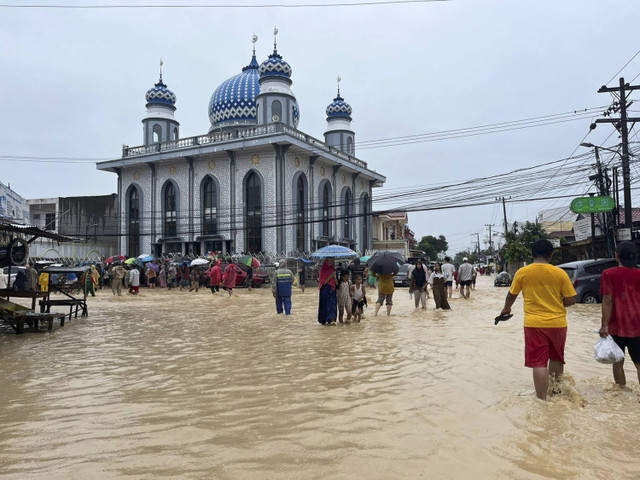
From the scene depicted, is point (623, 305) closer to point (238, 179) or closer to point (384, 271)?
point (384, 271)

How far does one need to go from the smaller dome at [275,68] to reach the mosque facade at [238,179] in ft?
0.22

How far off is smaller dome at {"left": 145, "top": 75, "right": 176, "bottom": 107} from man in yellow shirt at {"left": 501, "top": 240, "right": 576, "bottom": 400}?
38.3 metres

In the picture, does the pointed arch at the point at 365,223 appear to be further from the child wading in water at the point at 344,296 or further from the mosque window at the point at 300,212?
the child wading in water at the point at 344,296

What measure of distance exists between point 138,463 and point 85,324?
30.7 ft

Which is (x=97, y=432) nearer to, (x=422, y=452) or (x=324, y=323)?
(x=422, y=452)

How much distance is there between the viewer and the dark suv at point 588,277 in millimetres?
15234

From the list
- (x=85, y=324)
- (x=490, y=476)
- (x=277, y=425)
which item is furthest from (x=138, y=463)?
(x=85, y=324)

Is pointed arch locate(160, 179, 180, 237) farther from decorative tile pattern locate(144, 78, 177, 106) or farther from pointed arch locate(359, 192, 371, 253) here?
pointed arch locate(359, 192, 371, 253)

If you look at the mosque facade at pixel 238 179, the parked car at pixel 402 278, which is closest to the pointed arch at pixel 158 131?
the mosque facade at pixel 238 179

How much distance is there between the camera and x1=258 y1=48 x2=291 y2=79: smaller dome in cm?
3372

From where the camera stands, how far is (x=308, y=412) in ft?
14.6

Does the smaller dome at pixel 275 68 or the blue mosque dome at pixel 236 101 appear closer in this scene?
the smaller dome at pixel 275 68

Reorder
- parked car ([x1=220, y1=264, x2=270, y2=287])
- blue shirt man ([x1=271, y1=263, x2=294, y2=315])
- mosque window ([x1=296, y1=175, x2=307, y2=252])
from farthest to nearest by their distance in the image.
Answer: mosque window ([x1=296, y1=175, x2=307, y2=252])
parked car ([x1=220, y1=264, x2=270, y2=287])
blue shirt man ([x1=271, y1=263, x2=294, y2=315])

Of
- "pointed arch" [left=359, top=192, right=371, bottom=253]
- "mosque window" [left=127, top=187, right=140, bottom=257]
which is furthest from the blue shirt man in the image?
"pointed arch" [left=359, top=192, right=371, bottom=253]
